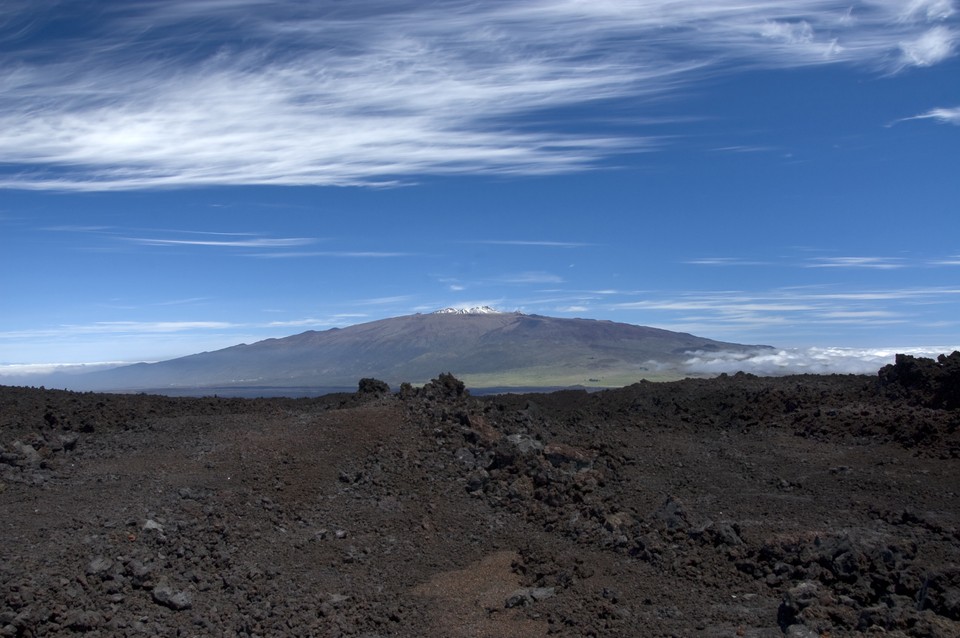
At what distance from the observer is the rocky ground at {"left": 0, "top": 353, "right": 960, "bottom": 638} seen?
10.1 m

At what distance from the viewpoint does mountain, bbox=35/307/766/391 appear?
141125 mm

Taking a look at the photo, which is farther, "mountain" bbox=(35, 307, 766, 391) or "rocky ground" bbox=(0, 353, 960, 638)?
"mountain" bbox=(35, 307, 766, 391)

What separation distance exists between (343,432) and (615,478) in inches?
216

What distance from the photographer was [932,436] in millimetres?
18109

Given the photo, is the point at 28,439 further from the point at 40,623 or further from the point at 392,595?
the point at 392,595

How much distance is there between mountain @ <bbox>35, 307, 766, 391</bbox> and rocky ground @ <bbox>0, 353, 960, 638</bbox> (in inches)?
4109

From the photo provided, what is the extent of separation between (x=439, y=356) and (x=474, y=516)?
154194 mm

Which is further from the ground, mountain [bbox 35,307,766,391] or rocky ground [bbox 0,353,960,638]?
mountain [bbox 35,307,766,391]

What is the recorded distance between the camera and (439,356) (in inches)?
6629

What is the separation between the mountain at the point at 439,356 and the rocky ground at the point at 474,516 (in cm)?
10436

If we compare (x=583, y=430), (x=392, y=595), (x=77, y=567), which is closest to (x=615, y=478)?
(x=583, y=430)

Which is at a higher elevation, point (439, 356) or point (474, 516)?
point (439, 356)

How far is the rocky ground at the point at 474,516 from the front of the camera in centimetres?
1014

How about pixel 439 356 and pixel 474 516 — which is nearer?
pixel 474 516
